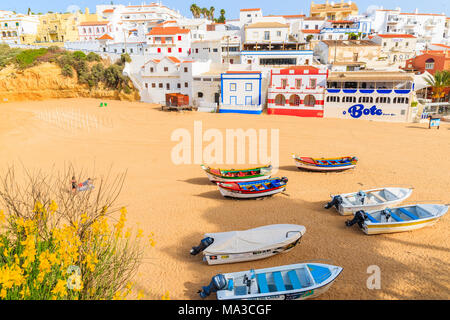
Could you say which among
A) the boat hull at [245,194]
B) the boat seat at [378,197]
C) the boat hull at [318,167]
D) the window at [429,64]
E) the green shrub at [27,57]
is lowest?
the boat hull at [245,194]

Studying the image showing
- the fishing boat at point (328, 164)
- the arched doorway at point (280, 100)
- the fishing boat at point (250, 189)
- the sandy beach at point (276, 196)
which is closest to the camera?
the sandy beach at point (276, 196)

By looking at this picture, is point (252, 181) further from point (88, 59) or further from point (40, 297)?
point (88, 59)

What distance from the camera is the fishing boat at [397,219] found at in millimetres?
14836

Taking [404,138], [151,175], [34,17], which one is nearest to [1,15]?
[34,17]

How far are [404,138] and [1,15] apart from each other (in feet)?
379

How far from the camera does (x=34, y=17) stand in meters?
92.6

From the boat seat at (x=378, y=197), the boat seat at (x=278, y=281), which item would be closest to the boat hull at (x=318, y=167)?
the boat seat at (x=378, y=197)

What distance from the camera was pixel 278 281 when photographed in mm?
10852

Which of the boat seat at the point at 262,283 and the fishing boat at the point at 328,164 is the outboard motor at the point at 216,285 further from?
the fishing boat at the point at 328,164

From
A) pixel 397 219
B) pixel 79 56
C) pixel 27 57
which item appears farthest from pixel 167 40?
pixel 397 219

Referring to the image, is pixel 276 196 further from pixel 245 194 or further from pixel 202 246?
pixel 202 246

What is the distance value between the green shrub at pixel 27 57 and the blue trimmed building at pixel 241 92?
41.5m

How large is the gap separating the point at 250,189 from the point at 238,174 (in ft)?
9.67

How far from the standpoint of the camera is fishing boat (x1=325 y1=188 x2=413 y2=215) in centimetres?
1694
